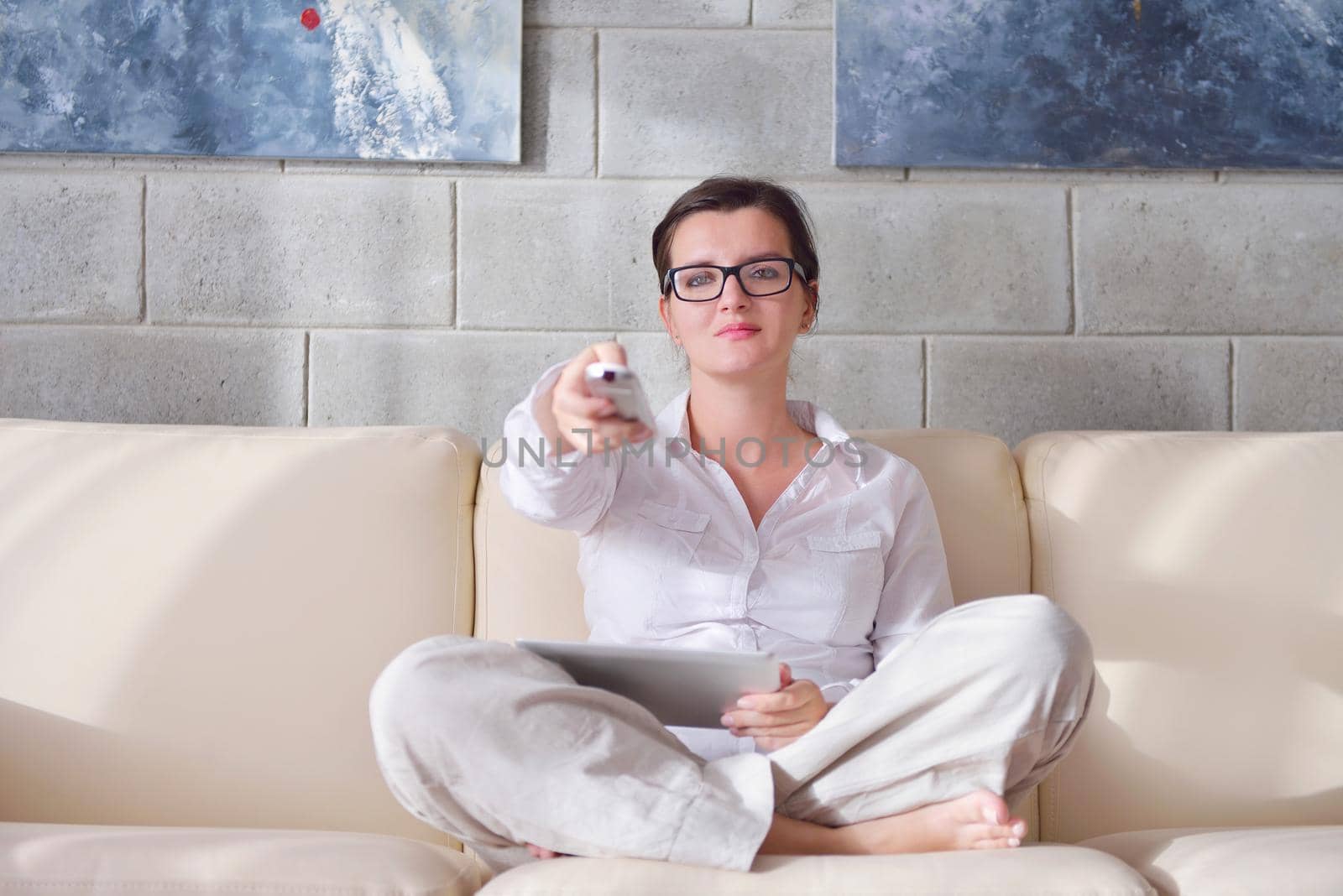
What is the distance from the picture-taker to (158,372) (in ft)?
6.88

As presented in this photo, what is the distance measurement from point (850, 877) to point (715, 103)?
1491mm

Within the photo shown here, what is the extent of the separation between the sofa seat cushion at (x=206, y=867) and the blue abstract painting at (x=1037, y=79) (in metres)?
1.48

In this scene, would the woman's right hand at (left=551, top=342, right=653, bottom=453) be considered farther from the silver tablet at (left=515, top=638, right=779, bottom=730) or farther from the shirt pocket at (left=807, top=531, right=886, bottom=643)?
the shirt pocket at (left=807, top=531, right=886, bottom=643)

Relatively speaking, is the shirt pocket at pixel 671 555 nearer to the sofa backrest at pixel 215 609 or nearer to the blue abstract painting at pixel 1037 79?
the sofa backrest at pixel 215 609

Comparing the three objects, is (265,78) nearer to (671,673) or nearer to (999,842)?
(671,673)

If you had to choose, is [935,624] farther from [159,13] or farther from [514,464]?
[159,13]

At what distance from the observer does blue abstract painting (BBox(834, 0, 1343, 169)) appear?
207 cm

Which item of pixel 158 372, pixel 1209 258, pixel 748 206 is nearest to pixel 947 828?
pixel 748 206

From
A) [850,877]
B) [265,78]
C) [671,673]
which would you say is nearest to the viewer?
[850,877]

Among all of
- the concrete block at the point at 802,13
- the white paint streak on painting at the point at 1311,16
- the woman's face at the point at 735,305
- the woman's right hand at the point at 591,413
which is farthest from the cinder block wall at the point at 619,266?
the woman's right hand at the point at 591,413

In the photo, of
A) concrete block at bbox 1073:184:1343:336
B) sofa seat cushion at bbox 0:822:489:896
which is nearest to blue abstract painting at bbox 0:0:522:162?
concrete block at bbox 1073:184:1343:336

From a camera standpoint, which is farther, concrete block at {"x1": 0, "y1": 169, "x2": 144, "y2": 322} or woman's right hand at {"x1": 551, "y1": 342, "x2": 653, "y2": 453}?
concrete block at {"x1": 0, "y1": 169, "x2": 144, "y2": 322}

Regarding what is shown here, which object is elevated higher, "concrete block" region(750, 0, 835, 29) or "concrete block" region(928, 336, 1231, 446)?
"concrete block" region(750, 0, 835, 29)

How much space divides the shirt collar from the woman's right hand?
1.10ft
